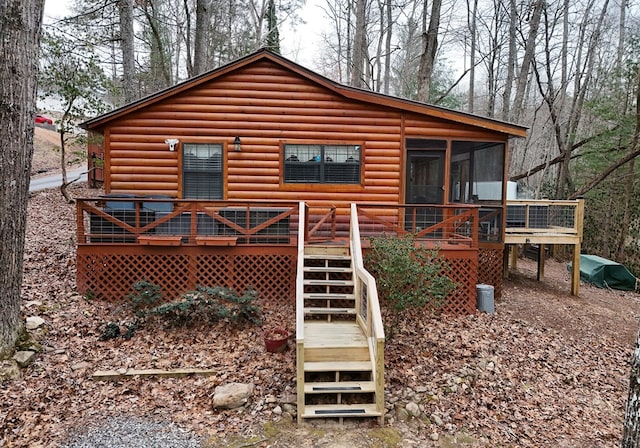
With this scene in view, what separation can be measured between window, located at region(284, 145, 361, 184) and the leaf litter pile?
3.08 metres

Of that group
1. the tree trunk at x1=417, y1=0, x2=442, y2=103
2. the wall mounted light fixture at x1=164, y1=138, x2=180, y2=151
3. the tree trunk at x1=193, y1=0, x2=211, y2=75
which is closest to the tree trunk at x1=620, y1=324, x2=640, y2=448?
the wall mounted light fixture at x1=164, y1=138, x2=180, y2=151

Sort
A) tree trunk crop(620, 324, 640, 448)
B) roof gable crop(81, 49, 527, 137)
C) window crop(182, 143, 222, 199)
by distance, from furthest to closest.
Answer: window crop(182, 143, 222, 199)
roof gable crop(81, 49, 527, 137)
tree trunk crop(620, 324, 640, 448)

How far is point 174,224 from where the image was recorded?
7.13 meters

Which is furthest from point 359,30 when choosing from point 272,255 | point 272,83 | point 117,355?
point 117,355

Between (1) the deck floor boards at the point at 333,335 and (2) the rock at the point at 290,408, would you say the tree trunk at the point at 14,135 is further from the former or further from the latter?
(1) the deck floor boards at the point at 333,335

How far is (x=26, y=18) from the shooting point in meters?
4.63

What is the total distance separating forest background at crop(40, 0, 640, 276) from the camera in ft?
42.0

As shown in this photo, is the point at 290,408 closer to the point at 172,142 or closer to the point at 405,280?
the point at 405,280

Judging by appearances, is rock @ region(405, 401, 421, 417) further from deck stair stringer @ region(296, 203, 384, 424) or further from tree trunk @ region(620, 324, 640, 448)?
tree trunk @ region(620, 324, 640, 448)

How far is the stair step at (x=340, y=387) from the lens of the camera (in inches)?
165

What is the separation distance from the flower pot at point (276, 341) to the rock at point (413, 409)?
173cm

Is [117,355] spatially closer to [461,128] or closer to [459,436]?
[459,436]

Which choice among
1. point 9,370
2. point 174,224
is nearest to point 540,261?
point 174,224

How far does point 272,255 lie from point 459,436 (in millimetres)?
3900
